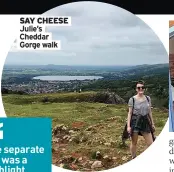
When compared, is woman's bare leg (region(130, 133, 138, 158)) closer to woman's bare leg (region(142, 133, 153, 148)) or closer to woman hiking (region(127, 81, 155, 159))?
woman hiking (region(127, 81, 155, 159))

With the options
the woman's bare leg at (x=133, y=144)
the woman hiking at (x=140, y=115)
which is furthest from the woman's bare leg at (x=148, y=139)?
the woman's bare leg at (x=133, y=144)

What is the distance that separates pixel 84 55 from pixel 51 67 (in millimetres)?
356

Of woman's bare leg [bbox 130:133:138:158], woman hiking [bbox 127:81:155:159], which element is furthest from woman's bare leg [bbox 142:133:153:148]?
woman's bare leg [bbox 130:133:138:158]

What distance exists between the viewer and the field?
6262mm

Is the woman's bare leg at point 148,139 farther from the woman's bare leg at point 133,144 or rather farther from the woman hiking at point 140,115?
the woman's bare leg at point 133,144

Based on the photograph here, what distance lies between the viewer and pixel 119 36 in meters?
6.25

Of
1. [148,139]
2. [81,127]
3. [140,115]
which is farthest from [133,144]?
[81,127]

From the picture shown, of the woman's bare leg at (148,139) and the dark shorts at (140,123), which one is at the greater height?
the dark shorts at (140,123)

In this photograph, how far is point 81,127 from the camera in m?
6.30

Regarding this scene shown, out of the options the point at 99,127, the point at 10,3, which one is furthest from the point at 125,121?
the point at 10,3

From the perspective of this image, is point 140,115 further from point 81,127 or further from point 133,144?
point 81,127

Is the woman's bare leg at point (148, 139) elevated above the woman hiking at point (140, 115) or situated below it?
below

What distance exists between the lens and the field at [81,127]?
20.5ft

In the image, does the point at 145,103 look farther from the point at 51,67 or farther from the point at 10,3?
the point at 10,3
